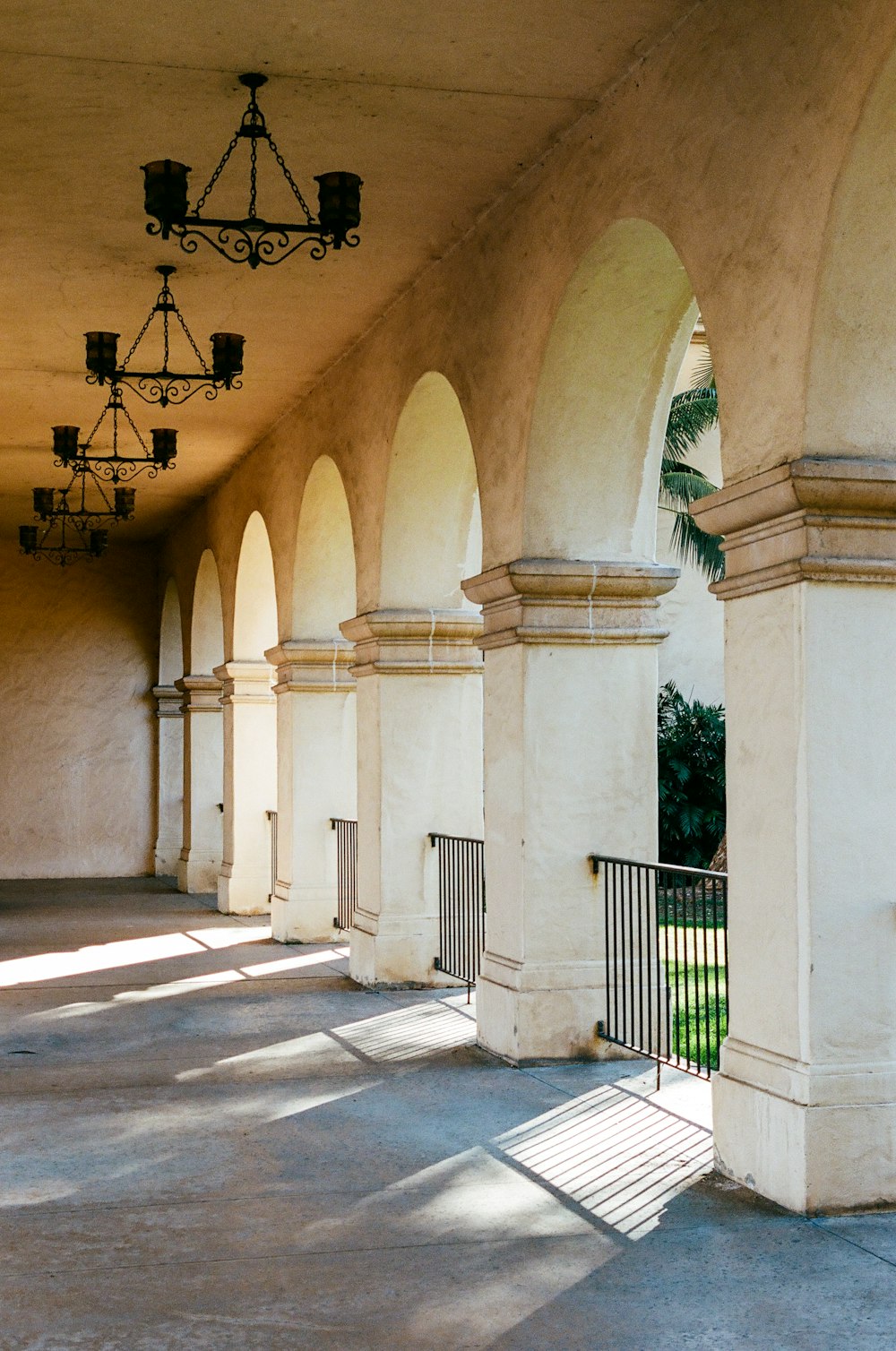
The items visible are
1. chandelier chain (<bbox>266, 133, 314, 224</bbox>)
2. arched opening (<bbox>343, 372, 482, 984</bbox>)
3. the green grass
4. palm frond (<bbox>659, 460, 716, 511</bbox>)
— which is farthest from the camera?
palm frond (<bbox>659, 460, 716, 511</bbox>)

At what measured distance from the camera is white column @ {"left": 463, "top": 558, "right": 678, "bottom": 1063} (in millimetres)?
7703

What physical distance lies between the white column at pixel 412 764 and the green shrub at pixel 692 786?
738cm

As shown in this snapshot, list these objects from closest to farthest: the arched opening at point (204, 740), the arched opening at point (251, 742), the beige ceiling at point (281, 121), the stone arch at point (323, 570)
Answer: the beige ceiling at point (281, 121)
the stone arch at point (323, 570)
the arched opening at point (251, 742)
the arched opening at point (204, 740)

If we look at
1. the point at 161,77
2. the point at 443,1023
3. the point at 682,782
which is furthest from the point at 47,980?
the point at 682,782

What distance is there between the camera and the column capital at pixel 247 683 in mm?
15328

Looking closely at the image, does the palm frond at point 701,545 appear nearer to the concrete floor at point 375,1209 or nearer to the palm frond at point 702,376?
the palm frond at point 702,376

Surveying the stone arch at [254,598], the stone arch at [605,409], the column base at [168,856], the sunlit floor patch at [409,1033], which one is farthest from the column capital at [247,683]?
the stone arch at [605,409]

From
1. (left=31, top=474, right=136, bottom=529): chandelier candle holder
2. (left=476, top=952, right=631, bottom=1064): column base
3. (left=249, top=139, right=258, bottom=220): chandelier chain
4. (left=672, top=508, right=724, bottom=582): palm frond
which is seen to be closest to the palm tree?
(left=672, top=508, right=724, bottom=582): palm frond

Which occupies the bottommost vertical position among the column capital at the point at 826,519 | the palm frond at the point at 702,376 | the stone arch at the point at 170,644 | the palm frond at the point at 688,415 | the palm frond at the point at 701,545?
the column capital at the point at 826,519

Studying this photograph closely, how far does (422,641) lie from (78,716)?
39.2ft

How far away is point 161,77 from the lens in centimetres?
633

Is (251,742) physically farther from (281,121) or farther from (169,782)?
(281,121)

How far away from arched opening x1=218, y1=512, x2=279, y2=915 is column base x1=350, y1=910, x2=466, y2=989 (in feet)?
16.1

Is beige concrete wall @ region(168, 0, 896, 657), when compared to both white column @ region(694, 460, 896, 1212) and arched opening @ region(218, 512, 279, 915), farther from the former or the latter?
arched opening @ region(218, 512, 279, 915)
